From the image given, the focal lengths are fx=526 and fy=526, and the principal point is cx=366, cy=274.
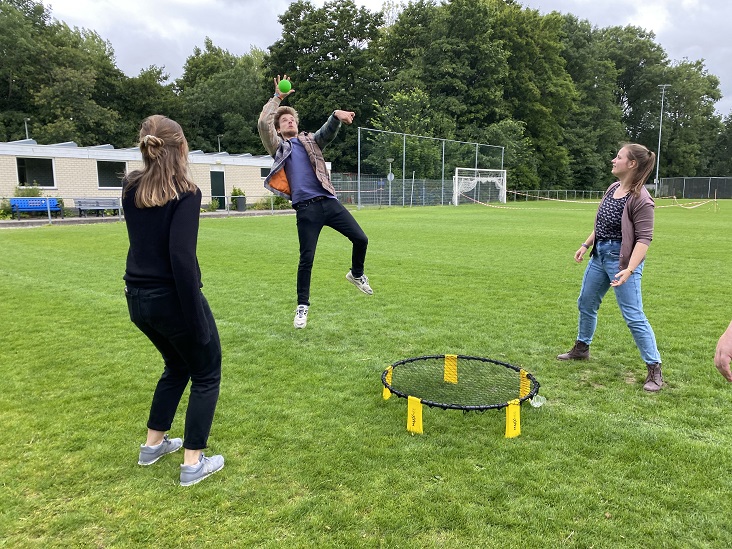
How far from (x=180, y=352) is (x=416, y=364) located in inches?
109

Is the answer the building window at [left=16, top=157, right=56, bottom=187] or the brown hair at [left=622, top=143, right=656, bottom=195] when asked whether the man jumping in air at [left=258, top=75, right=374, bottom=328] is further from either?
the building window at [left=16, top=157, right=56, bottom=187]

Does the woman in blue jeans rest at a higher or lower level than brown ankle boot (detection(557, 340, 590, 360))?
higher

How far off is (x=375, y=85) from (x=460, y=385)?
164 feet

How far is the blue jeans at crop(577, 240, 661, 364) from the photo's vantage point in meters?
4.48

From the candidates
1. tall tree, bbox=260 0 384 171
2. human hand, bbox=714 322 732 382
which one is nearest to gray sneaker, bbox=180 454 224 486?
human hand, bbox=714 322 732 382

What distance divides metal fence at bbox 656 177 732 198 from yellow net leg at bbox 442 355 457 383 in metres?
71.4

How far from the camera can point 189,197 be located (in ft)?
8.84

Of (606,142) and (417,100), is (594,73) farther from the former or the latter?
(417,100)

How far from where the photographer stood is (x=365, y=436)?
3.63 metres

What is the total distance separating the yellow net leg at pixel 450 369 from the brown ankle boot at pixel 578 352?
4.29ft

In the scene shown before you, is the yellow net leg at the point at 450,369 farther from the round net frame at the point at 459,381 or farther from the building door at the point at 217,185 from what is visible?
the building door at the point at 217,185

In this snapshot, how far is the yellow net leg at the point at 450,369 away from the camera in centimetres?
465

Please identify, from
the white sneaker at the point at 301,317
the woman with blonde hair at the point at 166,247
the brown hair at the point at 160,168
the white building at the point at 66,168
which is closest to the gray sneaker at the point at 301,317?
the white sneaker at the point at 301,317

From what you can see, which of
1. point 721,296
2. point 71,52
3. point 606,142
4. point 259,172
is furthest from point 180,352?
point 606,142
